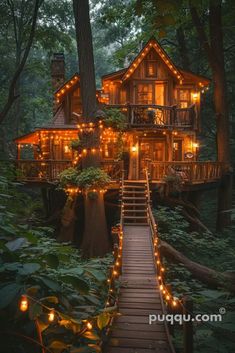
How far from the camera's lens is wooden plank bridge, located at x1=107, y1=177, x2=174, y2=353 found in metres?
5.79

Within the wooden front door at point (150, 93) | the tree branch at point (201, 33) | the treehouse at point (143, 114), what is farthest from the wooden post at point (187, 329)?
the wooden front door at point (150, 93)

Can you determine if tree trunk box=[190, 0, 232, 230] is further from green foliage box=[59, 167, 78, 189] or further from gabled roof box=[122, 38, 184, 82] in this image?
green foliage box=[59, 167, 78, 189]

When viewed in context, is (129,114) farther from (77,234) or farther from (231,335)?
(231,335)

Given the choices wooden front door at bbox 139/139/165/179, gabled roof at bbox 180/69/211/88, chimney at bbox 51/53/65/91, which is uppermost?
chimney at bbox 51/53/65/91

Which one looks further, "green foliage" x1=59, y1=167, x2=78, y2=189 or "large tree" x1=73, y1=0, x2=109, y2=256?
"green foliage" x1=59, y1=167, x2=78, y2=189

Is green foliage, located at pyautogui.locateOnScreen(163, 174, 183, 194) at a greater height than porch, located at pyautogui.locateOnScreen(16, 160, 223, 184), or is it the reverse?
porch, located at pyautogui.locateOnScreen(16, 160, 223, 184)

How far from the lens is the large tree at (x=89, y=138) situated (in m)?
14.0

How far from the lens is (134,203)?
15.2 m

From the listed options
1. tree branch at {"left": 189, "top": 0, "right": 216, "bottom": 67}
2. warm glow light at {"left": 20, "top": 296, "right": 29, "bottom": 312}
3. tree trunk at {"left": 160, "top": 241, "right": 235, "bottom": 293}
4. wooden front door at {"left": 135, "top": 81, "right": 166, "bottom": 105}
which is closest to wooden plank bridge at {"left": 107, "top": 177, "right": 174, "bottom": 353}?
tree trunk at {"left": 160, "top": 241, "right": 235, "bottom": 293}

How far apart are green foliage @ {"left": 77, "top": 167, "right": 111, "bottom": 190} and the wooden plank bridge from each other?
2220 mm

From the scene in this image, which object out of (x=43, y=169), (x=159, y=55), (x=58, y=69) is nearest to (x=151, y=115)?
(x=159, y=55)

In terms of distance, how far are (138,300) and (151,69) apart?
59.8 ft

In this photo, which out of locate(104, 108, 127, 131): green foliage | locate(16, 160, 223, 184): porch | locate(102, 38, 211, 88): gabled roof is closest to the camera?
locate(104, 108, 127, 131): green foliage

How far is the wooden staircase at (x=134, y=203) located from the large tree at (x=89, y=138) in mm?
1289
